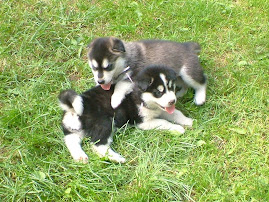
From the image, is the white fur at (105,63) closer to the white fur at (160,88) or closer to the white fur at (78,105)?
the white fur at (78,105)

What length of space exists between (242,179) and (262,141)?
67 centimetres

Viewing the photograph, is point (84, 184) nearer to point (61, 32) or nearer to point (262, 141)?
point (262, 141)

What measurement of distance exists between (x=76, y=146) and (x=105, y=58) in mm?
1275

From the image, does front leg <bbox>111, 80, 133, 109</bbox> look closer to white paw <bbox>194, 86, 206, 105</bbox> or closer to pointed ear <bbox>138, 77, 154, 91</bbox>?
pointed ear <bbox>138, 77, 154, 91</bbox>

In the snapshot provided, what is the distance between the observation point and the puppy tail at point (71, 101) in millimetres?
4223

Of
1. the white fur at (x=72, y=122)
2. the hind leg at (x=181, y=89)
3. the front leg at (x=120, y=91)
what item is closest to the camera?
the white fur at (x=72, y=122)

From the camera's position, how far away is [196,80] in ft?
15.9

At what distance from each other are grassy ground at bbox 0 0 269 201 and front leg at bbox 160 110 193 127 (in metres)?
0.15

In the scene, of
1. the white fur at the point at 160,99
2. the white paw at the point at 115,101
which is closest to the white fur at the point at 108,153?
the white paw at the point at 115,101

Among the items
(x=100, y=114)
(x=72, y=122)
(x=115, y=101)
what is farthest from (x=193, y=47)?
(x=72, y=122)

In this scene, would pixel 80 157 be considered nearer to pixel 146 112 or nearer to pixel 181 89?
pixel 146 112

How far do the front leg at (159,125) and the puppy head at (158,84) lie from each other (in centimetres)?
31

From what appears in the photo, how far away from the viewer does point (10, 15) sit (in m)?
6.38

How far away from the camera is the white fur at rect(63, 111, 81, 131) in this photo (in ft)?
14.4
